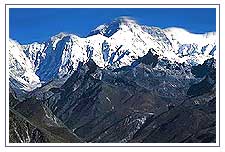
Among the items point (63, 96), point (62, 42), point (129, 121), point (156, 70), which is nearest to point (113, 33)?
point (62, 42)

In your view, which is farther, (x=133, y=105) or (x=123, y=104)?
(x=123, y=104)

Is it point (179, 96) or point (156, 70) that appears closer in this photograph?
point (179, 96)

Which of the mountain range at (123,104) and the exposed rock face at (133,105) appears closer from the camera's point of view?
the mountain range at (123,104)

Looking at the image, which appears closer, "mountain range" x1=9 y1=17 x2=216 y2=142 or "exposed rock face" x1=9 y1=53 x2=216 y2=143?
"mountain range" x1=9 y1=17 x2=216 y2=142

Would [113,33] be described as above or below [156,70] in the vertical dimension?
above

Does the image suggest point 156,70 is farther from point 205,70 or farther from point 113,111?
point 113,111

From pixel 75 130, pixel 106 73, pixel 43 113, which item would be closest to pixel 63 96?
pixel 106 73

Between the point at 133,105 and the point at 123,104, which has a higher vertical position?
the point at 123,104
